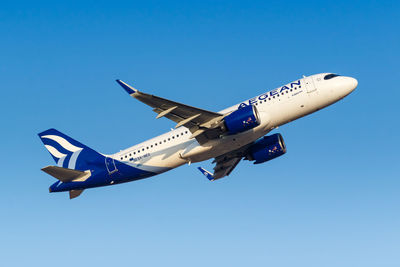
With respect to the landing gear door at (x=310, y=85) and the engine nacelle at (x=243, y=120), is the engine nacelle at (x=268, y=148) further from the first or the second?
the engine nacelle at (x=243, y=120)

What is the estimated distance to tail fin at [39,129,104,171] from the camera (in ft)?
→ 157

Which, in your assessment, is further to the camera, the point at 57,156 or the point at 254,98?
the point at 57,156

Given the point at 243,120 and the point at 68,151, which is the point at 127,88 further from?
the point at 68,151

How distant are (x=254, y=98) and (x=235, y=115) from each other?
11.8ft

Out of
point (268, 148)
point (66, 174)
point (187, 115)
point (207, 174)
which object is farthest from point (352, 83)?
point (66, 174)

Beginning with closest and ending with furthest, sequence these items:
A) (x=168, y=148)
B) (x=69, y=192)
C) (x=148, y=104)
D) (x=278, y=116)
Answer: (x=148, y=104) → (x=278, y=116) → (x=168, y=148) → (x=69, y=192)

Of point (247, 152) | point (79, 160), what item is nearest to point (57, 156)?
point (79, 160)

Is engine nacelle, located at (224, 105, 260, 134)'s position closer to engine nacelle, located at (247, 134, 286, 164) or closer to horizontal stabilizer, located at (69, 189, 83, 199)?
engine nacelle, located at (247, 134, 286, 164)

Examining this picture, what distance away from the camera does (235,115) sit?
1635 inches

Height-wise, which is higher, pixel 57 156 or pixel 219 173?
pixel 57 156

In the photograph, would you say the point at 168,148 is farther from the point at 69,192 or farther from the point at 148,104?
the point at 69,192

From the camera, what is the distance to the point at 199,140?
43.5 meters

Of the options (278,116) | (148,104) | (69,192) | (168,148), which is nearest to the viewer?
(148,104)

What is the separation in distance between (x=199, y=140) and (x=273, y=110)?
6.95 m
